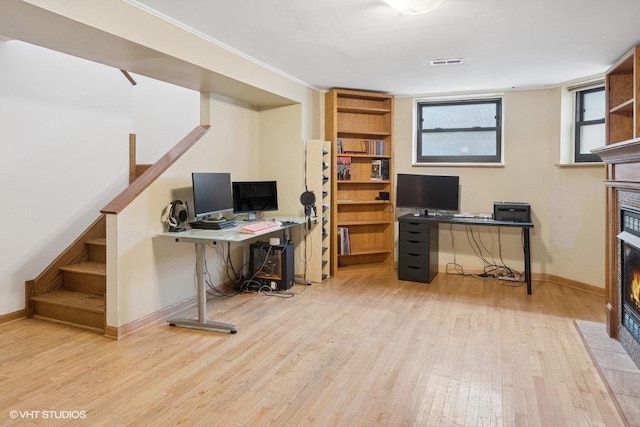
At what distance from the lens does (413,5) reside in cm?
236

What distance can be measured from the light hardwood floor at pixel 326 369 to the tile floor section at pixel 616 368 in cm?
6

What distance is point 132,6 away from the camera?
2.44m

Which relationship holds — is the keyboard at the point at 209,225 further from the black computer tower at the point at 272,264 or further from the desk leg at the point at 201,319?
the black computer tower at the point at 272,264

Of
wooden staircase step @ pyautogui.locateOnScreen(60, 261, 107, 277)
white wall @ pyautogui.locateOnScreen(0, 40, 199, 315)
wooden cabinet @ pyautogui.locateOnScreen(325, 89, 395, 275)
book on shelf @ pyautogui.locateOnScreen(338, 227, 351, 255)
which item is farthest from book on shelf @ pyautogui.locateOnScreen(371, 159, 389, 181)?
wooden staircase step @ pyautogui.locateOnScreen(60, 261, 107, 277)

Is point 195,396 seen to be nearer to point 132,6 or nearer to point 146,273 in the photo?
point 146,273

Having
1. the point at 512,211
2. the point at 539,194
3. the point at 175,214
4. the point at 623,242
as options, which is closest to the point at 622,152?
the point at 623,242

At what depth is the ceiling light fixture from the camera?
2.32m

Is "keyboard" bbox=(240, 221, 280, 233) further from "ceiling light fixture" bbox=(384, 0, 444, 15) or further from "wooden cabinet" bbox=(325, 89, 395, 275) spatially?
"ceiling light fixture" bbox=(384, 0, 444, 15)

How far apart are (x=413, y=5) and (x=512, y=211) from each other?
280 centimetres

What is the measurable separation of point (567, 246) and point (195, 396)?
419cm

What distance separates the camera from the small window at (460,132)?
488cm

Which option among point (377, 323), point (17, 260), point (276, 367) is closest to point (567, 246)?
point (377, 323)

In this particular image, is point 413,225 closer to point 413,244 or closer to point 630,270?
point 413,244

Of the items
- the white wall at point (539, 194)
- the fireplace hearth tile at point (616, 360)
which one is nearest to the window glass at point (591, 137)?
the white wall at point (539, 194)
